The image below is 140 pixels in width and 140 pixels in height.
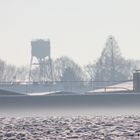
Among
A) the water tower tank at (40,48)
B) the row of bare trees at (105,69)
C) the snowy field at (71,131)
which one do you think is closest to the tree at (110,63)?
the row of bare trees at (105,69)

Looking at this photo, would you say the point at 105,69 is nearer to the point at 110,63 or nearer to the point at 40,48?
the point at 110,63

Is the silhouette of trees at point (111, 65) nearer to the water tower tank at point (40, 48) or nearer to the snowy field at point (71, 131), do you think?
the water tower tank at point (40, 48)

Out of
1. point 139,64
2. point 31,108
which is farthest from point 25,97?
point 139,64

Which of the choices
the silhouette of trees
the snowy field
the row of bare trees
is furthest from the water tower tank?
the snowy field

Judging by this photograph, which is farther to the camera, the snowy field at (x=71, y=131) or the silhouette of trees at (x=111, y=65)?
the silhouette of trees at (x=111, y=65)

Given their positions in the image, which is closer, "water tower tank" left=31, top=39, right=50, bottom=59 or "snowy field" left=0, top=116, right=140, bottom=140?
"snowy field" left=0, top=116, right=140, bottom=140

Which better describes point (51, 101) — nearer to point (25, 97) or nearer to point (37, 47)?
point (25, 97)

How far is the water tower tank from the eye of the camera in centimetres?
7881

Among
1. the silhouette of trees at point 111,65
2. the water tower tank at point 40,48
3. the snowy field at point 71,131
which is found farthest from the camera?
the silhouette of trees at point 111,65

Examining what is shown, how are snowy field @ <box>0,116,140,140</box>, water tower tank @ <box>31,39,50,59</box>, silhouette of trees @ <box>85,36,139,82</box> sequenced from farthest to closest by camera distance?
1. silhouette of trees @ <box>85,36,139,82</box>
2. water tower tank @ <box>31,39,50,59</box>
3. snowy field @ <box>0,116,140,140</box>

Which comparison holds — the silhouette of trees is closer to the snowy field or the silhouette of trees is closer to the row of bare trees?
the row of bare trees

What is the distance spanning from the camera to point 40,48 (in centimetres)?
7894

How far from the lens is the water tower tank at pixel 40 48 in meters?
78.8

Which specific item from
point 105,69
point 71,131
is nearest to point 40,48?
point 105,69
